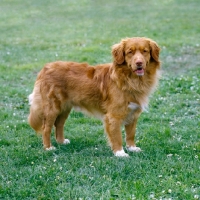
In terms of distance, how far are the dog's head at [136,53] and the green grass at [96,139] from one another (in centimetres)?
124

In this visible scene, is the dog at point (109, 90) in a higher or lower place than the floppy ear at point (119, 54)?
lower

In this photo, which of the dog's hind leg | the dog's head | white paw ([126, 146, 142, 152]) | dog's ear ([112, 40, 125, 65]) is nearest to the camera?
the dog's head

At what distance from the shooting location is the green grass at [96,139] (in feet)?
16.8

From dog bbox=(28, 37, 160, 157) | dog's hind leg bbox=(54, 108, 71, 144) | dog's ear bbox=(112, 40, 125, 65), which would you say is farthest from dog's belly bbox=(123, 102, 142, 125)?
dog's hind leg bbox=(54, 108, 71, 144)

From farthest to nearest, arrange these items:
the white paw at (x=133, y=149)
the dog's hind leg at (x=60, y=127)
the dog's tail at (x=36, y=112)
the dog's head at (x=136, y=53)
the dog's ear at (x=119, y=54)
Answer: the dog's hind leg at (x=60, y=127)
the dog's tail at (x=36, y=112)
the white paw at (x=133, y=149)
the dog's ear at (x=119, y=54)
the dog's head at (x=136, y=53)

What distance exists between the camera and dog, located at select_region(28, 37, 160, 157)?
6199 mm

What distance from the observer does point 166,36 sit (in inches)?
701

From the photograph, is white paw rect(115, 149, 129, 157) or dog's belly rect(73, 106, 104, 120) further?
dog's belly rect(73, 106, 104, 120)

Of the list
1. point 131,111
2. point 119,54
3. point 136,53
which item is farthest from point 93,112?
point 136,53

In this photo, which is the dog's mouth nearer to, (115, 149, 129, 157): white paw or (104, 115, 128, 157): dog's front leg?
(104, 115, 128, 157): dog's front leg

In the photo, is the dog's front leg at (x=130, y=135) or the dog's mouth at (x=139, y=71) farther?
the dog's front leg at (x=130, y=135)

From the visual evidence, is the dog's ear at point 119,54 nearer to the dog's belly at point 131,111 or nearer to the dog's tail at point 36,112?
the dog's belly at point 131,111

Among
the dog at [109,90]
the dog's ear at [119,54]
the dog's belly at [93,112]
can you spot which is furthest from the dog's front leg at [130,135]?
the dog's ear at [119,54]

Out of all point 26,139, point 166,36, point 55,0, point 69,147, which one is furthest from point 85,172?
point 55,0
